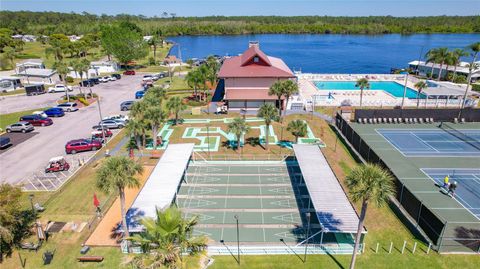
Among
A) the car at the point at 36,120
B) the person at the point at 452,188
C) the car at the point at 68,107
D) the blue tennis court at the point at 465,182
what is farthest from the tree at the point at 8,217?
the blue tennis court at the point at 465,182

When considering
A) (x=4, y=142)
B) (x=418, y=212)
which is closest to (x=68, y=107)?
(x=4, y=142)

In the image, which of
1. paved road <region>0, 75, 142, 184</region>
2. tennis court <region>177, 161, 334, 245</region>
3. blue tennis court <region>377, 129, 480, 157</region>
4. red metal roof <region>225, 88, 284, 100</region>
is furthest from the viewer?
red metal roof <region>225, 88, 284, 100</region>

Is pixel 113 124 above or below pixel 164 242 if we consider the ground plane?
below

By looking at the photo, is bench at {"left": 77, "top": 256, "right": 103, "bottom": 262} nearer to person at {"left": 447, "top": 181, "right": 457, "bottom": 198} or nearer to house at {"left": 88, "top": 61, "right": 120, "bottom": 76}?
person at {"left": 447, "top": 181, "right": 457, "bottom": 198}

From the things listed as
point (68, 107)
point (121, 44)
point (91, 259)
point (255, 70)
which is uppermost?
point (121, 44)

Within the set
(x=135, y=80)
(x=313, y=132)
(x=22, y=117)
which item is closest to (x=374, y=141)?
(x=313, y=132)

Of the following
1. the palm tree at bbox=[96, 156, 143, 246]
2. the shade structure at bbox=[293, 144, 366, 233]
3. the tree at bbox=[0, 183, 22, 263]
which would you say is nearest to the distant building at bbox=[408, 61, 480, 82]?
the shade structure at bbox=[293, 144, 366, 233]

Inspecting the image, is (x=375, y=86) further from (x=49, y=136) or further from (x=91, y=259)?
(x=91, y=259)

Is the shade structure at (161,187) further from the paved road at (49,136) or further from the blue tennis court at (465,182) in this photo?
the blue tennis court at (465,182)
